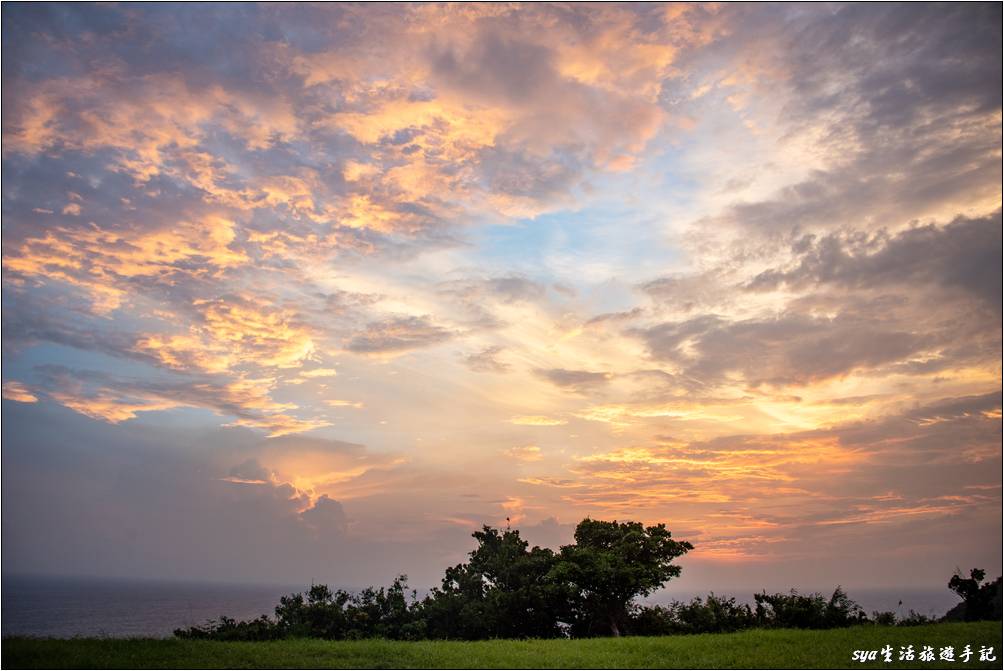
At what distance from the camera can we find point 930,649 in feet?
70.1

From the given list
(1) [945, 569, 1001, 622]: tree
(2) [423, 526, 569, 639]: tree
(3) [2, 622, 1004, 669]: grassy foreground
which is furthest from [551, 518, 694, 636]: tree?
(1) [945, 569, 1001, 622]: tree

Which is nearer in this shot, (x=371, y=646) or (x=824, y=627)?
(x=371, y=646)

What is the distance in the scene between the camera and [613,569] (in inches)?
1222

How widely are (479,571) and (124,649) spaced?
60.1 feet

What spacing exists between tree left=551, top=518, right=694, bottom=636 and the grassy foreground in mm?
6362

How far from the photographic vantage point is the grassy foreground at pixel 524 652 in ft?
58.4

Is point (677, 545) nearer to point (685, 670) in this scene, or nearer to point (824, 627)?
point (824, 627)

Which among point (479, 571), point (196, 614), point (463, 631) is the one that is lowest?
point (196, 614)

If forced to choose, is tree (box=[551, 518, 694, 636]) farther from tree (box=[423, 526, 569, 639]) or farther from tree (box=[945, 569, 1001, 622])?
tree (box=[945, 569, 1001, 622])

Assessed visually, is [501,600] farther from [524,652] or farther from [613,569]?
[524,652]

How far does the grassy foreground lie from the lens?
17.8 m

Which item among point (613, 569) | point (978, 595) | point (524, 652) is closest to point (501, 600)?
point (613, 569)

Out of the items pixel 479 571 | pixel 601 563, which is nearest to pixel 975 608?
pixel 601 563

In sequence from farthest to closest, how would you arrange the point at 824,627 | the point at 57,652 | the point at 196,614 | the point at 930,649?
1. the point at 196,614
2. the point at 824,627
3. the point at 930,649
4. the point at 57,652
